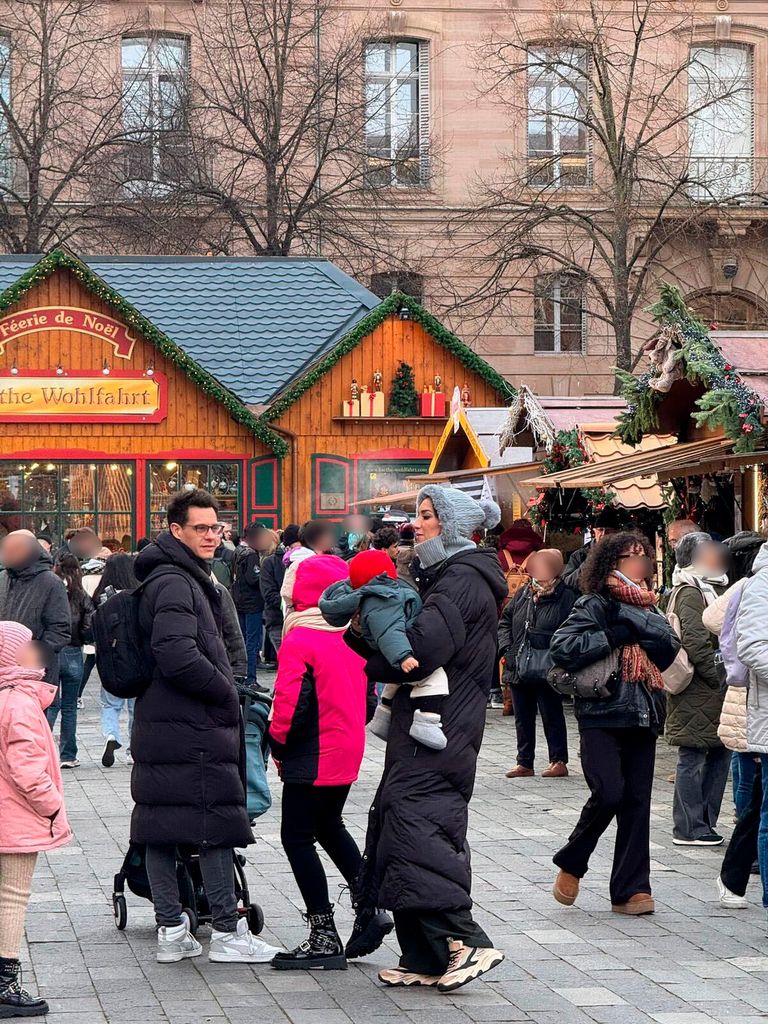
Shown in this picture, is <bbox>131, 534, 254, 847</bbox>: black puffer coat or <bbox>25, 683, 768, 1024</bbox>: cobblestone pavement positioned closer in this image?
Result: <bbox>25, 683, 768, 1024</bbox>: cobblestone pavement

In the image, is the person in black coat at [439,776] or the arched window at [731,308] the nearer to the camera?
the person in black coat at [439,776]

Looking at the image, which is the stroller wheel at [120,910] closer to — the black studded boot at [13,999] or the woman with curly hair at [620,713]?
the black studded boot at [13,999]

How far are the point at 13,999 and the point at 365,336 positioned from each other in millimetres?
19481

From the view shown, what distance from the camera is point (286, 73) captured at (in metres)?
34.1

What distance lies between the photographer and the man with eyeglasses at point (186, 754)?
645 centimetres

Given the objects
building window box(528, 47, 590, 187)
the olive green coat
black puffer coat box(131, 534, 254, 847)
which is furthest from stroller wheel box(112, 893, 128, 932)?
building window box(528, 47, 590, 187)

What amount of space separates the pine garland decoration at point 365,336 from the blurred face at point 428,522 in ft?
59.4

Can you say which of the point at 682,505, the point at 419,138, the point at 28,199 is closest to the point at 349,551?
the point at 682,505

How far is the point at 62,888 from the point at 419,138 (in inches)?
1208

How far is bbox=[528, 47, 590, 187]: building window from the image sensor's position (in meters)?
34.1

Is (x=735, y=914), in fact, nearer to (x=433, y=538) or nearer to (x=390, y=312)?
(x=433, y=538)

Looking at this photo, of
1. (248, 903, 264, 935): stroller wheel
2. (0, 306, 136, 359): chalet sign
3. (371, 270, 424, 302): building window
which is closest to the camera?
(248, 903, 264, 935): stroller wheel

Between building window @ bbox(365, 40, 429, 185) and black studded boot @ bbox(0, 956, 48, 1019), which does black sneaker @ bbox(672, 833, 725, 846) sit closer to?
black studded boot @ bbox(0, 956, 48, 1019)

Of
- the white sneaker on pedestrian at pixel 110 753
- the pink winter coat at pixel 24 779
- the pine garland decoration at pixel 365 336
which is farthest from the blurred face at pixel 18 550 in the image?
the pine garland decoration at pixel 365 336
